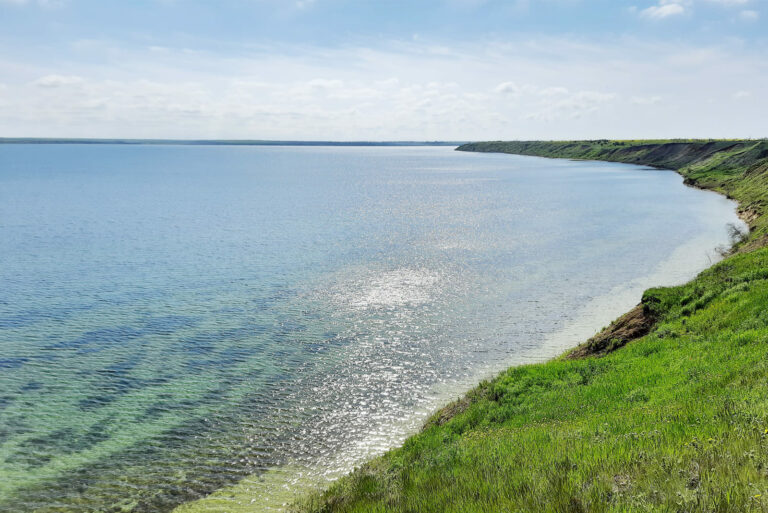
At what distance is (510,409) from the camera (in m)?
19.0

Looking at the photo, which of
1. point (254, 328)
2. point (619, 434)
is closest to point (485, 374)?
point (619, 434)

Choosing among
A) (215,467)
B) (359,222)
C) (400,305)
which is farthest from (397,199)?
(215,467)

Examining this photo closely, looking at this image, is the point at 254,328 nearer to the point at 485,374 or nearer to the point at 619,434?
the point at 485,374

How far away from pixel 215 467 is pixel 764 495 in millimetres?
16859

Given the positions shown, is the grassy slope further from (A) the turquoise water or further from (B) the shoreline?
(A) the turquoise water

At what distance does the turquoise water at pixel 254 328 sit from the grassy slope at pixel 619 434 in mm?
4149

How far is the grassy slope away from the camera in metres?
8.66

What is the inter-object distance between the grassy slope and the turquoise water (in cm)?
415

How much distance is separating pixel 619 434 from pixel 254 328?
2488cm

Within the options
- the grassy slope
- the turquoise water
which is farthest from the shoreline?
the grassy slope

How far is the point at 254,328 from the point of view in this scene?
32.4 m

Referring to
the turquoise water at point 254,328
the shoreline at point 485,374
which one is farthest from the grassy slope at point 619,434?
the turquoise water at point 254,328

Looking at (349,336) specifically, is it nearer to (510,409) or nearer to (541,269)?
(510,409)

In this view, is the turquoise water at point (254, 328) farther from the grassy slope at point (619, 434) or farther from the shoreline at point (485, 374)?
the grassy slope at point (619, 434)
